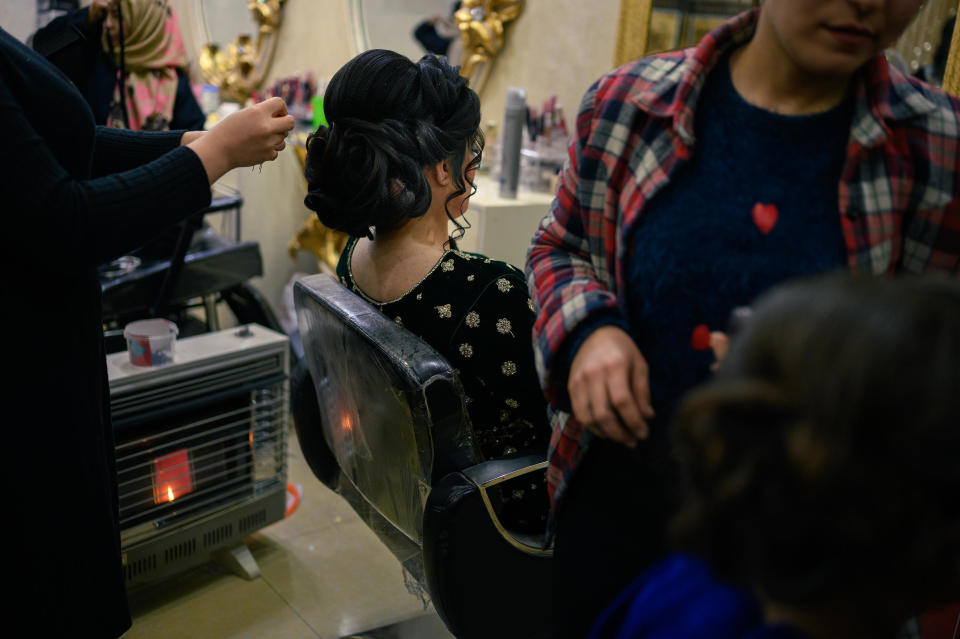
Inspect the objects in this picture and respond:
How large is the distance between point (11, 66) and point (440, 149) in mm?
716

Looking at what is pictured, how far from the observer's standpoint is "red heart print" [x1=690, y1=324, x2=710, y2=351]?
2.48ft

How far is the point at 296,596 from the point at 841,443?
5.79ft

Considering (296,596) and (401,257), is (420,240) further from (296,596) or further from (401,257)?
(296,596)

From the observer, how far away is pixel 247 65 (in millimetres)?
4355

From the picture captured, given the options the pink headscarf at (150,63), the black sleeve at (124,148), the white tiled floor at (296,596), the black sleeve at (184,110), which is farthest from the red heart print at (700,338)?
the black sleeve at (184,110)

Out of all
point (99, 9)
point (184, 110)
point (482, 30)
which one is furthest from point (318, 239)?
point (99, 9)

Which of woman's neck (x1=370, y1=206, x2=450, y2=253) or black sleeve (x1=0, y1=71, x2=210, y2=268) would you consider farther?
woman's neck (x1=370, y1=206, x2=450, y2=253)

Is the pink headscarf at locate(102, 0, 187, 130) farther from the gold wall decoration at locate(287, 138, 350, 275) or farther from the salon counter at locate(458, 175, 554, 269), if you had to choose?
the salon counter at locate(458, 175, 554, 269)

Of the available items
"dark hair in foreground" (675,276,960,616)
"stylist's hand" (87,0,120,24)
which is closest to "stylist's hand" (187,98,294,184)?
"dark hair in foreground" (675,276,960,616)

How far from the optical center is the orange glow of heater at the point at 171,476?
178 cm

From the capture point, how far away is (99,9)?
2217 millimetres

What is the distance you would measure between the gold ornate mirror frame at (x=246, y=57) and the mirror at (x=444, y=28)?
96cm

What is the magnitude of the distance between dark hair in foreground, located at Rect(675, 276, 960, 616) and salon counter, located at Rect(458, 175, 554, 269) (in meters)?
1.56

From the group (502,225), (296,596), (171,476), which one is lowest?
(296,596)
